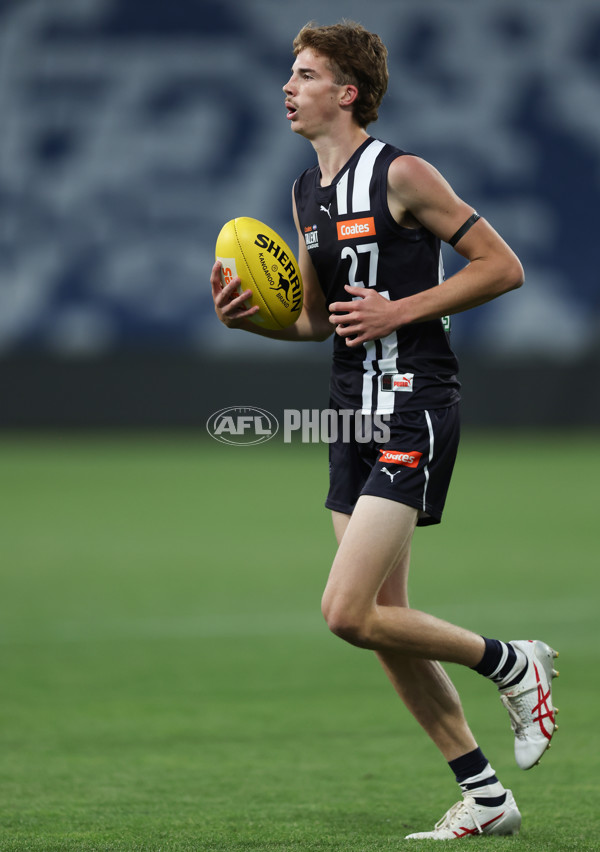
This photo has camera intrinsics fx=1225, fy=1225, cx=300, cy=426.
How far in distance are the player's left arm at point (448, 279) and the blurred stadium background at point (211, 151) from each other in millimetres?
17336

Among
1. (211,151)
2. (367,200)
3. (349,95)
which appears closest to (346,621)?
(367,200)

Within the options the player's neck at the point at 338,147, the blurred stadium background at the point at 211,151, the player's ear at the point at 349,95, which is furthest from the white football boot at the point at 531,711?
the blurred stadium background at the point at 211,151

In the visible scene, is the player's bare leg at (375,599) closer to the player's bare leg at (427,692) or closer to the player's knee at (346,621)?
the player's knee at (346,621)

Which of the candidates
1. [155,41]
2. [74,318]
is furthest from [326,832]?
[155,41]

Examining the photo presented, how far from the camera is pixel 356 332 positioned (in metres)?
3.85

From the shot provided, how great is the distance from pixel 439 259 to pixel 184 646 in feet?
12.4

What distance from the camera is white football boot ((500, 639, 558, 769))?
3863 millimetres

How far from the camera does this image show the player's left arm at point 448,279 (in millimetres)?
3785

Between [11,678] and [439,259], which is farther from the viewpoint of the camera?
[11,678]

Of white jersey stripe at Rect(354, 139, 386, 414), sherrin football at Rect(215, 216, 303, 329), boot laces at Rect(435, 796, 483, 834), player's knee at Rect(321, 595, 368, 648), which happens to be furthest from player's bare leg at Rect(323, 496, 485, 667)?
sherrin football at Rect(215, 216, 303, 329)

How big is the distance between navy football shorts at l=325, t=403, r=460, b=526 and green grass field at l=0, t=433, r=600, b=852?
3.42 feet

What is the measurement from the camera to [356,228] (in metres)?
3.93

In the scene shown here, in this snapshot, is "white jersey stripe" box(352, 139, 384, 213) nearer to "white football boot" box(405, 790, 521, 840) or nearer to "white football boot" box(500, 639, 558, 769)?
"white football boot" box(500, 639, 558, 769)

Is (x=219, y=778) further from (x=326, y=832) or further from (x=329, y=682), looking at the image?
(x=329, y=682)
